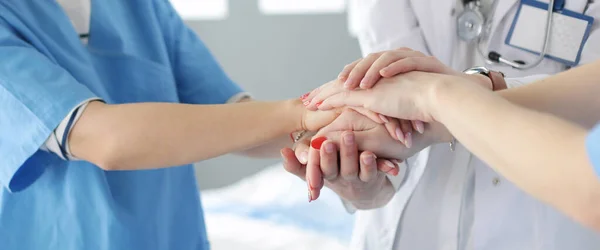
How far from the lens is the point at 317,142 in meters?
1.17

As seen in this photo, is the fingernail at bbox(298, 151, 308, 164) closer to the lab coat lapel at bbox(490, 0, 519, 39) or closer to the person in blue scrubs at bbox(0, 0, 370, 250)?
the person in blue scrubs at bbox(0, 0, 370, 250)

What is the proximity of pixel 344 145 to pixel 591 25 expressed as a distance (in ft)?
1.70

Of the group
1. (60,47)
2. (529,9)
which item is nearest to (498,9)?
(529,9)

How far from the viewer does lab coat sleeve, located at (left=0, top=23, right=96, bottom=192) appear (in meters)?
0.97

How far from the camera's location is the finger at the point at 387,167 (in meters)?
1.15

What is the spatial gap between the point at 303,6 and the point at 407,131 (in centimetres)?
243

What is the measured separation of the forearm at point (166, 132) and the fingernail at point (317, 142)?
0.05 m

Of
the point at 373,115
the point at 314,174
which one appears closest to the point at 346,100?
the point at 373,115

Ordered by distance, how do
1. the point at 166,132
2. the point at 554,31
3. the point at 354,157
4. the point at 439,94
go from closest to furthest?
the point at 439,94 < the point at 166,132 < the point at 354,157 < the point at 554,31

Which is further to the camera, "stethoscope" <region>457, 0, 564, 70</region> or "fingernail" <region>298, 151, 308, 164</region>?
"stethoscope" <region>457, 0, 564, 70</region>

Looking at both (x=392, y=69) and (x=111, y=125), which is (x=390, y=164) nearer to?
(x=392, y=69)

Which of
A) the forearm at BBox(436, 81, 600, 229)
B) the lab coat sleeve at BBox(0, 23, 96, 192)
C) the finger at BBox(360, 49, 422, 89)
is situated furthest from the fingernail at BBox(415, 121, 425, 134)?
the lab coat sleeve at BBox(0, 23, 96, 192)

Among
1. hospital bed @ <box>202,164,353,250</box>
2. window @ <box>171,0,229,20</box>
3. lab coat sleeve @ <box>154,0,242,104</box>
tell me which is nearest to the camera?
lab coat sleeve @ <box>154,0,242,104</box>

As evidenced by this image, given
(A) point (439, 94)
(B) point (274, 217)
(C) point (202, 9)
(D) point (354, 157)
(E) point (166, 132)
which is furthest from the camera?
(C) point (202, 9)
